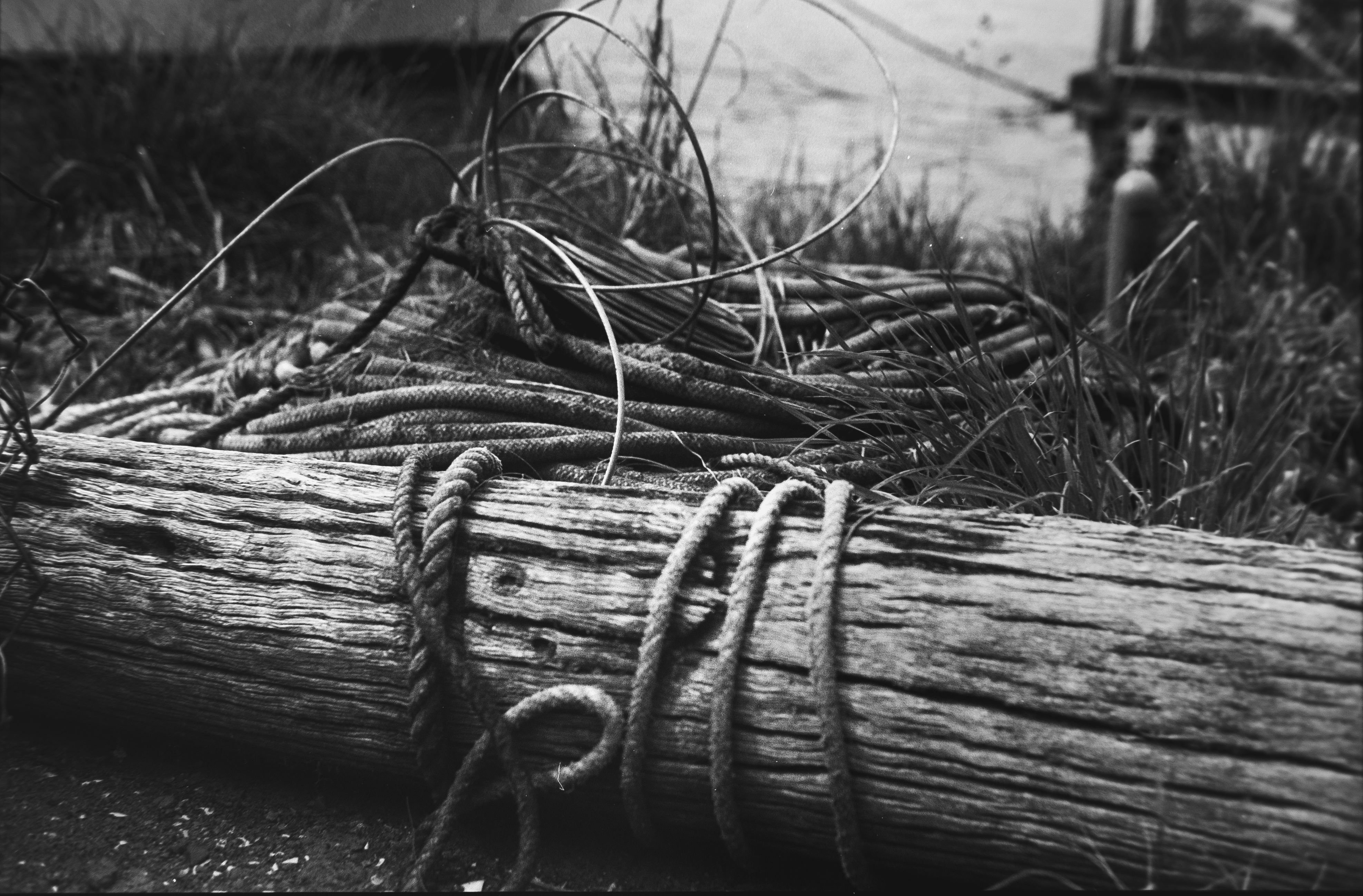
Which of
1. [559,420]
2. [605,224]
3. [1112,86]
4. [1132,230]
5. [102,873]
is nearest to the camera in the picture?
[102,873]

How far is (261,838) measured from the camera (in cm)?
170

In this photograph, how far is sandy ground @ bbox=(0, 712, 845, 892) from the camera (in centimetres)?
161

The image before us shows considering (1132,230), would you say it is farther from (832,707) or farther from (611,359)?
(832,707)

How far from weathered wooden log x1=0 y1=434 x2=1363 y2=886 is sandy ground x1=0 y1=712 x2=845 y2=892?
8cm

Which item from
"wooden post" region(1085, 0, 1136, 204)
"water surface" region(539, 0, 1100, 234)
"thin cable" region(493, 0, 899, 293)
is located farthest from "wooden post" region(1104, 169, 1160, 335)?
"wooden post" region(1085, 0, 1136, 204)

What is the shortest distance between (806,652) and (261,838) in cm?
88

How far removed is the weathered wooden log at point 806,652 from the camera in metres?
1.34

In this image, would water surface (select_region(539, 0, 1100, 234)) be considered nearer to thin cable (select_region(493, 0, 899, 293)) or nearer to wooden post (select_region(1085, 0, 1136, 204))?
wooden post (select_region(1085, 0, 1136, 204))

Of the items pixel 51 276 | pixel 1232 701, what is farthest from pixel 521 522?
pixel 51 276

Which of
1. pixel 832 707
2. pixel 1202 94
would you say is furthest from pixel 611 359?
pixel 1202 94

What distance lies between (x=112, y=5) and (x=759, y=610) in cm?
468

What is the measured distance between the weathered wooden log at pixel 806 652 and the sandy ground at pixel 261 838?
79 millimetres

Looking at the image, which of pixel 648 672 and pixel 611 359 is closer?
pixel 648 672

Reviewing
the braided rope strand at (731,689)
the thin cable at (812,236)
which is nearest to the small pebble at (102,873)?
the braided rope strand at (731,689)
